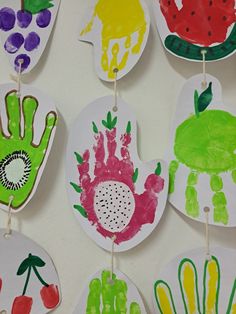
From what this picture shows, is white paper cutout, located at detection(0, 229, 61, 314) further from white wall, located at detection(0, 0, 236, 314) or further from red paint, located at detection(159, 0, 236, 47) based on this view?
red paint, located at detection(159, 0, 236, 47)

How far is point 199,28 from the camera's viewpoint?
2.27ft

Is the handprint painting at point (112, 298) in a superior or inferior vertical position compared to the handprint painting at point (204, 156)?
inferior

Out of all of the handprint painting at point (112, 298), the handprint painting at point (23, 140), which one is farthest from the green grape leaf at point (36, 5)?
the handprint painting at point (112, 298)

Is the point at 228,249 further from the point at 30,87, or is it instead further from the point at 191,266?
the point at 30,87

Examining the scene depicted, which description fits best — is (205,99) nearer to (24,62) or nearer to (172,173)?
(172,173)

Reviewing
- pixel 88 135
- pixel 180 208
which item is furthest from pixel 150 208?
pixel 88 135

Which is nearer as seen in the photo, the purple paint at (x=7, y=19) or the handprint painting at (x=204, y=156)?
the handprint painting at (x=204, y=156)

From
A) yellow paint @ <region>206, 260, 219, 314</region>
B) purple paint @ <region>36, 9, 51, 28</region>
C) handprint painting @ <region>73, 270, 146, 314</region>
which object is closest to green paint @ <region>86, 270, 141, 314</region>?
handprint painting @ <region>73, 270, 146, 314</region>

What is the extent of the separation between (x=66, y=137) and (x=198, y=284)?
0.31 m

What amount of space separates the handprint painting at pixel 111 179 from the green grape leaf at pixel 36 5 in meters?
0.20

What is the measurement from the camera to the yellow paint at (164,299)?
0.64m

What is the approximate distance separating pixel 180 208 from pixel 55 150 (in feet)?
0.74

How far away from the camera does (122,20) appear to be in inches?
28.4

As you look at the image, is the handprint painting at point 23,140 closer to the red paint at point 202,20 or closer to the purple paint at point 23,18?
the purple paint at point 23,18
